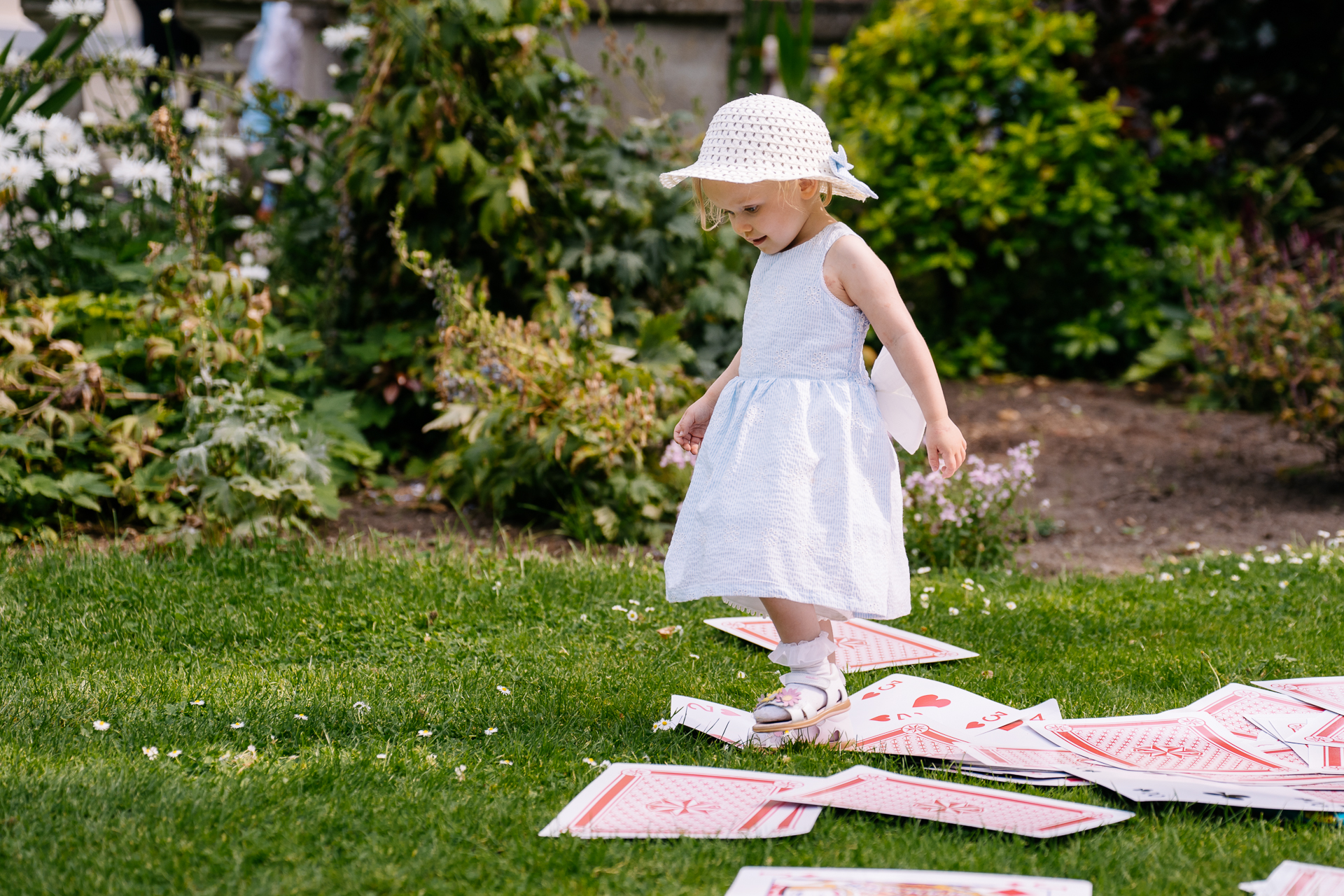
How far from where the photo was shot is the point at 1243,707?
104 inches

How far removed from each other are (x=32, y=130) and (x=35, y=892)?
3.58 meters

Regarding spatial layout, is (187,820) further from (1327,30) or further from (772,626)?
(1327,30)

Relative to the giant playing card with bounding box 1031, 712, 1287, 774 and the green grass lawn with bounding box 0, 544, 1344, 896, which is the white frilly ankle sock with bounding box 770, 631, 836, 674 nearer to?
the green grass lawn with bounding box 0, 544, 1344, 896

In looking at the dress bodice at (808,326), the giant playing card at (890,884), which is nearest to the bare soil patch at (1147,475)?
the dress bodice at (808,326)

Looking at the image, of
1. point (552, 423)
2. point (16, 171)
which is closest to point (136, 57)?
point (16, 171)

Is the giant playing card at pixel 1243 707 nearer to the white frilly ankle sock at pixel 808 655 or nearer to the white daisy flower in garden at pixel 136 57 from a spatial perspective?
the white frilly ankle sock at pixel 808 655

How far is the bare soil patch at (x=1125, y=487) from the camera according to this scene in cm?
418

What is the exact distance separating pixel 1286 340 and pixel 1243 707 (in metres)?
2.51

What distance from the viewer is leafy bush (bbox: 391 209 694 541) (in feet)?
13.3

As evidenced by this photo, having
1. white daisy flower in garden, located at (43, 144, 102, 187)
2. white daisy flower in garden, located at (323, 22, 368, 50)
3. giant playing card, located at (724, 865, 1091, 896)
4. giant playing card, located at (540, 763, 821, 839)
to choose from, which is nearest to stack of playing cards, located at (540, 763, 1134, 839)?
giant playing card, located at (540, 763, 821, 839)

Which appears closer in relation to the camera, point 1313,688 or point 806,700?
point 806,700

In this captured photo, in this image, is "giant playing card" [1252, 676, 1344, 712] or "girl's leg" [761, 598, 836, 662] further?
"giant playing card" [1252, 676, 1344, 712]

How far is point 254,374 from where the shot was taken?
13.8 ft

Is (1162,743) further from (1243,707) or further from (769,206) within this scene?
(769,206)
